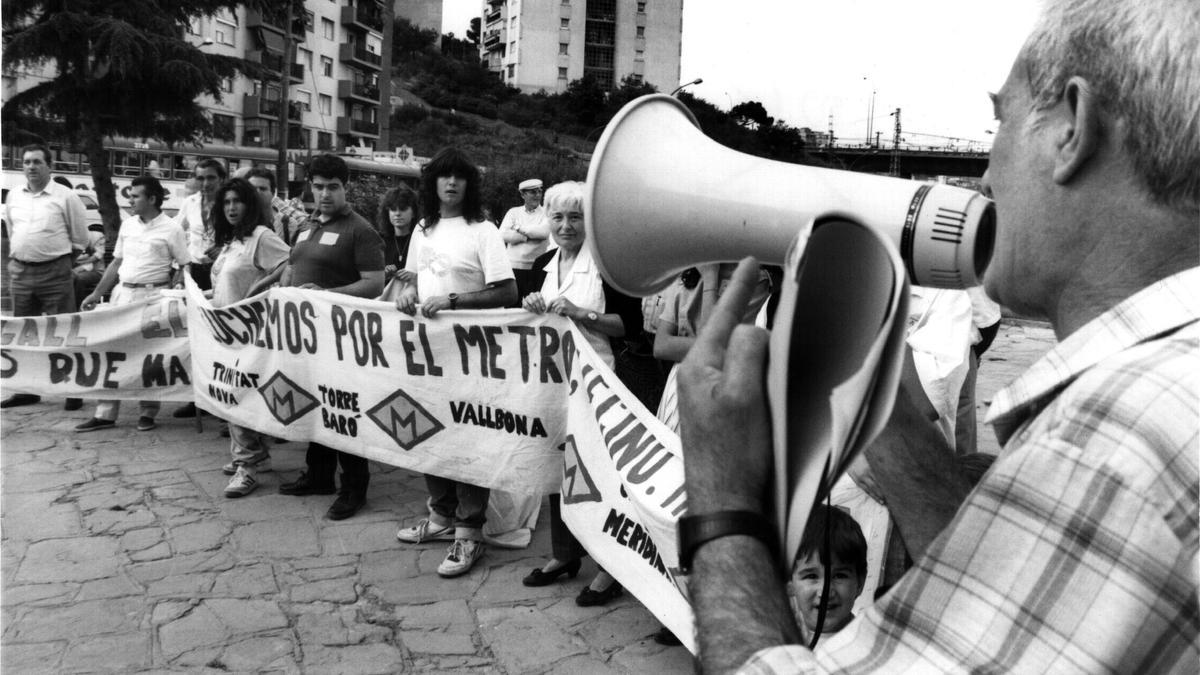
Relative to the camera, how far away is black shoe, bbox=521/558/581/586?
4.20m

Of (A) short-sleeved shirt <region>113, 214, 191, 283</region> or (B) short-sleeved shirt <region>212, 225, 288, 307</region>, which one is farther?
(A) short-sleeved shirt <region>113, 214, 191, 283</region>

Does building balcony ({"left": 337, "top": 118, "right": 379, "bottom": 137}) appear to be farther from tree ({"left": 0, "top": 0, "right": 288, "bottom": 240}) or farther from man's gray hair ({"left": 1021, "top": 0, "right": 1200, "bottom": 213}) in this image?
man's gray hair ({"left": 1021, "top": 0, "right": 1200, "bottom": 213})

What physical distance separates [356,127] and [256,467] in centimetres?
7075

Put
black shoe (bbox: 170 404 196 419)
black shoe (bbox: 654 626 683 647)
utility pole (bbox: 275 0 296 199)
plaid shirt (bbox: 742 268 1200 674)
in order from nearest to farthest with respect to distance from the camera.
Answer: plaid shirt (bbox: 742 268 1200 674) → black shoe (bbox: 654 626 683 647) → black shoe (bbox: 170 404 196 419) → utility pole (bbox: 275 0 296 199)

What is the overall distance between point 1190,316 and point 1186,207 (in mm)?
113

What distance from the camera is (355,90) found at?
71625mm

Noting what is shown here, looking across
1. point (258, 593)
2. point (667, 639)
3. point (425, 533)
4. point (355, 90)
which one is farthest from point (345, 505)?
point (355, 90)

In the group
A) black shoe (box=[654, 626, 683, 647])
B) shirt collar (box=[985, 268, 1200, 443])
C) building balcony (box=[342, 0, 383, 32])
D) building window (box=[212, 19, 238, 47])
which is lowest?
black shoe (box=[654, 626, 683, 647])

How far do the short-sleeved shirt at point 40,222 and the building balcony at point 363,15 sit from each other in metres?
68.0

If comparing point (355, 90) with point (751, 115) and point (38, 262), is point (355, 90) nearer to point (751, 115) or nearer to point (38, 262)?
point (751, 115)

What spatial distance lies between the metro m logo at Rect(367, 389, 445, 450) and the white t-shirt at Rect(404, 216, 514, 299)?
1.82 ft

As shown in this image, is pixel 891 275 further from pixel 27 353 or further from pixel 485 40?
pixel 485 40

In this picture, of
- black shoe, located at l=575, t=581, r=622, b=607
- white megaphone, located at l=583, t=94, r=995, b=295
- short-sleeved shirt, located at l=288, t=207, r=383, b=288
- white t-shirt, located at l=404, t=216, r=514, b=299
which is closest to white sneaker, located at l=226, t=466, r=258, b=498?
short-sleeved shirt, located at l=288, t=207, r=383, b=288

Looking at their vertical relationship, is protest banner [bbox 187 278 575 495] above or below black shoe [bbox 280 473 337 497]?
above
